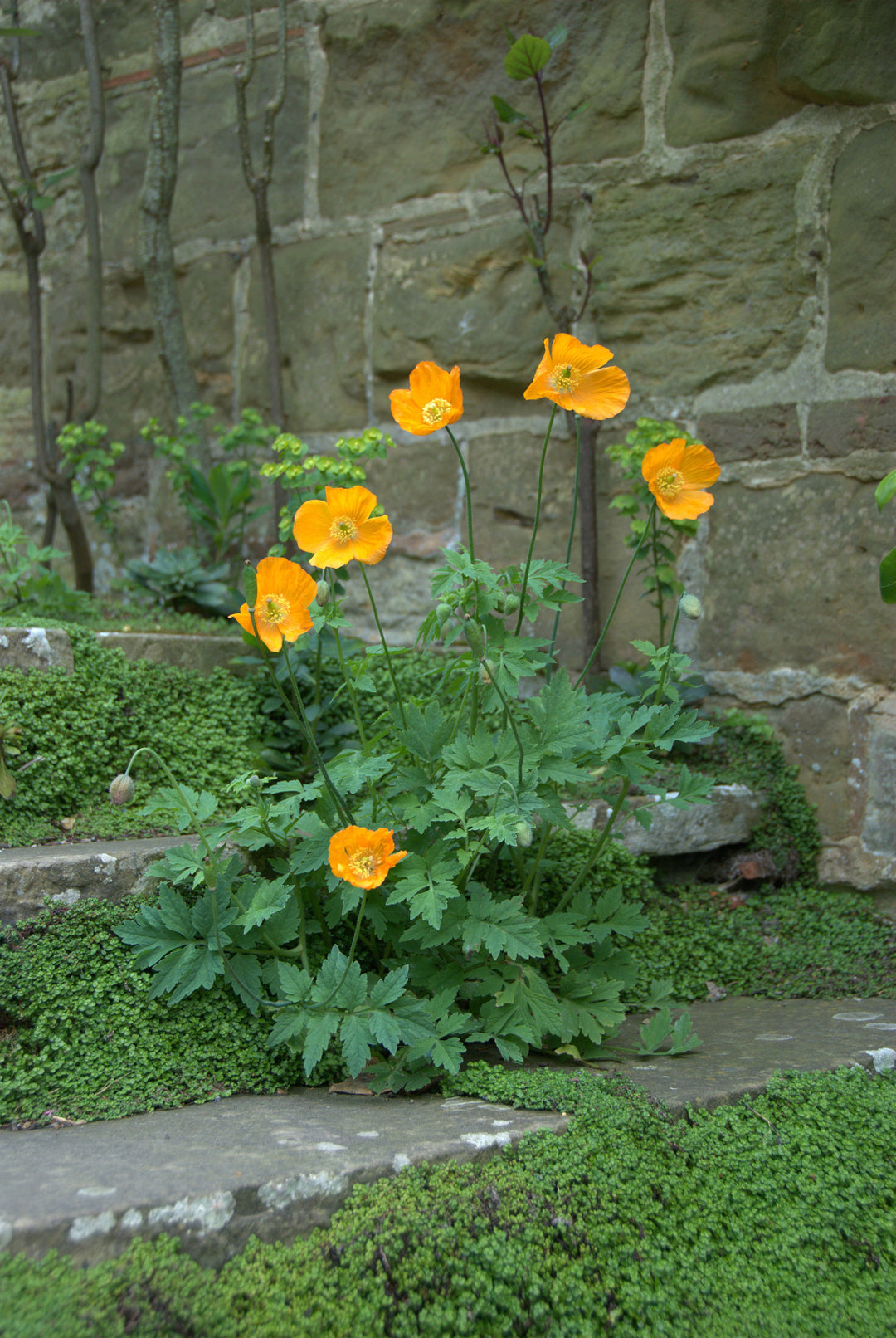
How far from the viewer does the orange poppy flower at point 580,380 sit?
1.66 metres

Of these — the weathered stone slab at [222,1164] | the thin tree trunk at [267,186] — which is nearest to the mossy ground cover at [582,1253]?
the weathered stone slab at [222,1164]

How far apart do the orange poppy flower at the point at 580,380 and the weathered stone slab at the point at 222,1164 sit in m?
1.21

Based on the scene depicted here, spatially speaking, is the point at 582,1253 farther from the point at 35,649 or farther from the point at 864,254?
the point at 864,254

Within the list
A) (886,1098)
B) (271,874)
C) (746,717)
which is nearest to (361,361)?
(746,717)

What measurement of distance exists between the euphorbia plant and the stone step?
0.33ft

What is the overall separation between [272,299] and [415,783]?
2.47 m

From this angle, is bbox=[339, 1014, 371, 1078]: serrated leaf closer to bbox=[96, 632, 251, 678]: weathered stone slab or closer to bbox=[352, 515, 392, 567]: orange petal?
bbox=[352, 515, 392, 567]: orange petal

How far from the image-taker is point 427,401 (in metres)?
1.68

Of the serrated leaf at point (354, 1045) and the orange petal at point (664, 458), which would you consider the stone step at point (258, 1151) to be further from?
the orange petal at point (664, 458)

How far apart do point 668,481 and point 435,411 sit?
46cm

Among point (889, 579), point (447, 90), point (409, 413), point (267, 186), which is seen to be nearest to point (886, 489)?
point (889, 579)

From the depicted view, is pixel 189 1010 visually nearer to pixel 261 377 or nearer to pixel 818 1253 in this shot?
pixel 818 1253

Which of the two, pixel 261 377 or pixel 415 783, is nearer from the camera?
pixel 415 783

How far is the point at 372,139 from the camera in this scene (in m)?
3.39
